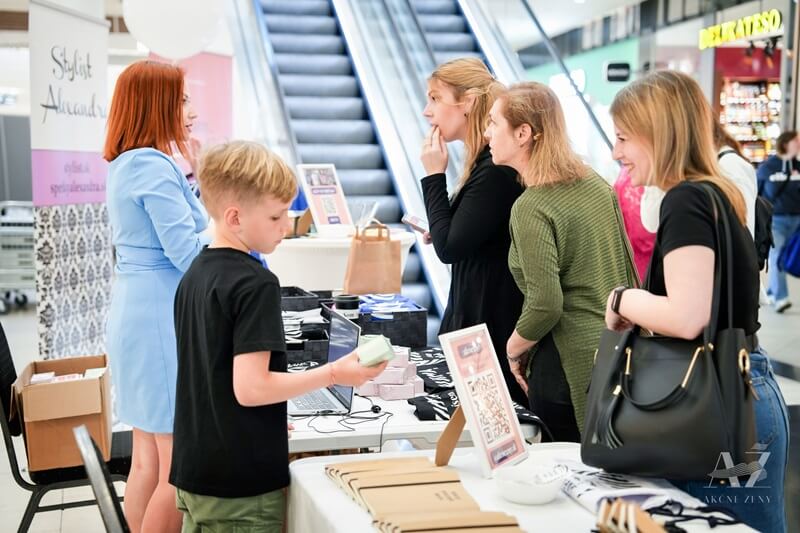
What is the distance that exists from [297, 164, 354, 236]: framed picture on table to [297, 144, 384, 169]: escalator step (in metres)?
3.29

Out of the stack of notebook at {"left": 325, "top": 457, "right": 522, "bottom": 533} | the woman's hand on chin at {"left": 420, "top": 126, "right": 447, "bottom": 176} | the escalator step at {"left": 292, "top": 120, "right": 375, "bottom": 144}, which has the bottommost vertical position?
the stack of notebook at {"left": 325, "top": 457, "right": 522, "bottom": 533}

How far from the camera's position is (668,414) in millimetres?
1763

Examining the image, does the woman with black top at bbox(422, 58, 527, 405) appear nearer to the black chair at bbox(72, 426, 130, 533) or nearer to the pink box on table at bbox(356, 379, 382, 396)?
the pink box on table at bbox(356, 379, 382, 396)

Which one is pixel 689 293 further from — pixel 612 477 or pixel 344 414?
pixel 344 414

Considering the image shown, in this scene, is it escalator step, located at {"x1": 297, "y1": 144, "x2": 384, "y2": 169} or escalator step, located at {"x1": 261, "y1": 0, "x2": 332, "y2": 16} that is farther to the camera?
escalator step, located at {"x1": 261, "y1": 0, "x2": 332, "y2": 16}

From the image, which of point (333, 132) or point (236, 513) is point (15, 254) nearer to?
point (333, 132)

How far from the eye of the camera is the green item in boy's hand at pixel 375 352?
196 centimetres

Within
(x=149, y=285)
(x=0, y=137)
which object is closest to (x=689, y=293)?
(x=149, y=285)

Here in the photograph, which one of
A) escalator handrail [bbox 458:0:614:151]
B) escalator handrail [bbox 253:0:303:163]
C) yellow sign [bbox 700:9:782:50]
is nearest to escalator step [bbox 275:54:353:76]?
escalator handrail [bbox 253:0:303:163]

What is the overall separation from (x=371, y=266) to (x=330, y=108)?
17.6ft

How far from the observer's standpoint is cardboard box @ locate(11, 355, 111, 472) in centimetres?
336

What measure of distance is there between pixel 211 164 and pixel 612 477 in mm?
1146

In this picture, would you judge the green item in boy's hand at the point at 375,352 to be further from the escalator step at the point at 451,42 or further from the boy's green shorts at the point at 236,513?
the escalator step at the point at 451,42

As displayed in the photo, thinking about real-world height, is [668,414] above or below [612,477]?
above
